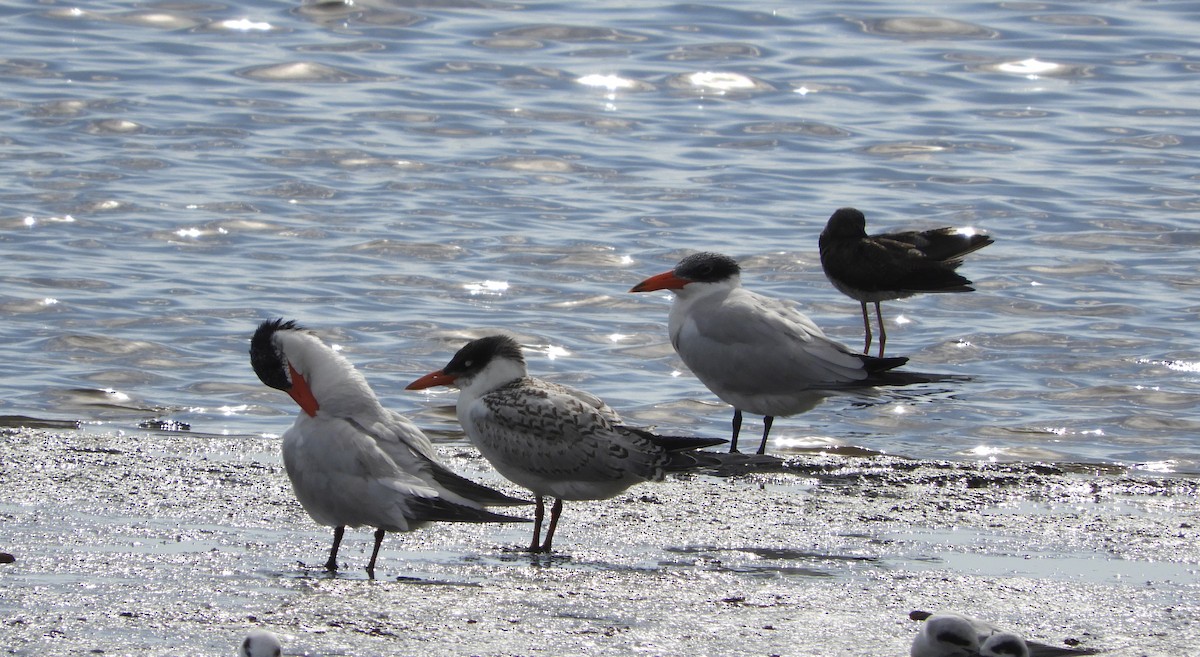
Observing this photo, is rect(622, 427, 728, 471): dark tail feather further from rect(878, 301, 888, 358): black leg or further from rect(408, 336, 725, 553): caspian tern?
rect(878, 301, 888, 358): black leg

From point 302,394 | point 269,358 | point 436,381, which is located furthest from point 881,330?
point 302,394

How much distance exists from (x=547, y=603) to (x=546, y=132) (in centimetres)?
1370

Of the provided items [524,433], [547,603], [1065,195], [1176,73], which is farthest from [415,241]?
[1176,73]

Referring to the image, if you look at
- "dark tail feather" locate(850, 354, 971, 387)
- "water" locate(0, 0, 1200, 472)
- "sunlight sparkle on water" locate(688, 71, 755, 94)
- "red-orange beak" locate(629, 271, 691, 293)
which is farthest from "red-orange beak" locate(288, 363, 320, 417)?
"sunlight sparkle on water" locate(688, 71, 755, 94)

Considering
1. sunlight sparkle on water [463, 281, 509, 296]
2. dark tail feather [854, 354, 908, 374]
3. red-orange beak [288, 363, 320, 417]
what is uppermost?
red-orange beak [288, 363, 320, 417]

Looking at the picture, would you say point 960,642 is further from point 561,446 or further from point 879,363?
point 879,363

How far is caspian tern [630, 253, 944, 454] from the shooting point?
33.5 ft

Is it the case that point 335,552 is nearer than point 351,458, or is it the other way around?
point 335,552

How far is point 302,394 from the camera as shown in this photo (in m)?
7.66

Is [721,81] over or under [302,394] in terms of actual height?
under

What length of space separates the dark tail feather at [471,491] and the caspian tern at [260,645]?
2.05 meters

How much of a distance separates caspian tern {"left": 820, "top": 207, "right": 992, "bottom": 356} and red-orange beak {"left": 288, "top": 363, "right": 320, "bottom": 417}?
19.4ft

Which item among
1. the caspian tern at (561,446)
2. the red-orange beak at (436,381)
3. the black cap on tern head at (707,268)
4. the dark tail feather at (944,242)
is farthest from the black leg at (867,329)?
the red-orange beak at (436,381)

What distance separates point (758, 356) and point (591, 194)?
733 centimetres
